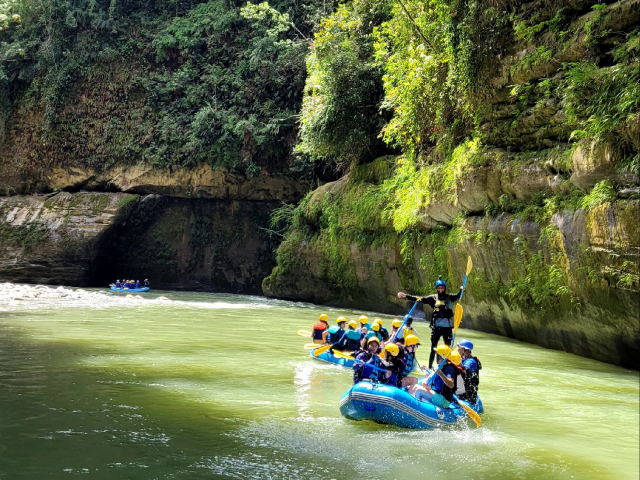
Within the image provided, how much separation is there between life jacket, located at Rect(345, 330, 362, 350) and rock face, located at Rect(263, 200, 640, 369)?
361 cm

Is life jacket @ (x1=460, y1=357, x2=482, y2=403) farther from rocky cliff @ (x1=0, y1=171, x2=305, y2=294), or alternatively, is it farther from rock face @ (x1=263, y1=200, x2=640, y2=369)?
rocky cliff @ (x1=0, y1=171, x2=305, y2=294)

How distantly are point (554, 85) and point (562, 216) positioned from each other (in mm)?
2339

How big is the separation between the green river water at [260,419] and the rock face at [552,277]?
2.19ft

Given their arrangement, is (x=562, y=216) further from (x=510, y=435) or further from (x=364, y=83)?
(x=364, y=83)

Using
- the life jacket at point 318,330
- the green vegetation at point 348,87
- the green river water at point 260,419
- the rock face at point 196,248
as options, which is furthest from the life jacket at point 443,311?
the rock face at point 196,248

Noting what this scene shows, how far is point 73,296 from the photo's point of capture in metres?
21.0

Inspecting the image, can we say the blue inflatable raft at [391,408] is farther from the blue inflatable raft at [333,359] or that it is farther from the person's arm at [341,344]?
the person's arm at [341,344]

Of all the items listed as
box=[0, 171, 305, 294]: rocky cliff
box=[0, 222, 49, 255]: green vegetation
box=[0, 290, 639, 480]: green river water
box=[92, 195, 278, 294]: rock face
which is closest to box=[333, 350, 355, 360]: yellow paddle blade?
box=[0, 290, 639, 480]: green river water

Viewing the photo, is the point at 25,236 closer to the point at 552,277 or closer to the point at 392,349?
the point at 552,277

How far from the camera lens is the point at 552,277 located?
10.8 meters

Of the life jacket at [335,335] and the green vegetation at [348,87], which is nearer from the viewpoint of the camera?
the life jacket at [335,335]

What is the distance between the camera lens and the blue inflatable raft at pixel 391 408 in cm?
607

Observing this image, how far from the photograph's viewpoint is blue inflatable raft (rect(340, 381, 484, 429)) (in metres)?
6.07

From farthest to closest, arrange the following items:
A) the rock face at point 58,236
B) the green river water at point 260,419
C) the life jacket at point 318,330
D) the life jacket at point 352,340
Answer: the rock face at point 58,236 < the life jacket at point 318,330 < the life jacket at point 352,340 < the green river water at point 260,419
